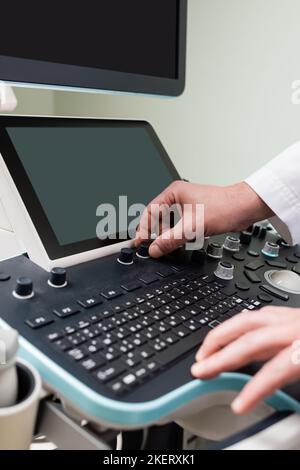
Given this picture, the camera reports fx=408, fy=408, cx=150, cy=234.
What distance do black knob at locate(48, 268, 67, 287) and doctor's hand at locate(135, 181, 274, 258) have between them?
0.51ft

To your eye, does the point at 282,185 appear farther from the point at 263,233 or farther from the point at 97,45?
the point at 97,45

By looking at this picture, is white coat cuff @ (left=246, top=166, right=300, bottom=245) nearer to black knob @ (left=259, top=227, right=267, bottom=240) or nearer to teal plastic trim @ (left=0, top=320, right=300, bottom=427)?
black knob @ (left=259, top=227, right=267, bottom=240)

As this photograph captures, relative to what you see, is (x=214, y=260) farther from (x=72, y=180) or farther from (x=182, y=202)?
(x=72, y=180)

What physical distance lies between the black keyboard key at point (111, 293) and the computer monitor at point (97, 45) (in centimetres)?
25

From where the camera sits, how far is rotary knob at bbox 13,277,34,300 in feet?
1.33

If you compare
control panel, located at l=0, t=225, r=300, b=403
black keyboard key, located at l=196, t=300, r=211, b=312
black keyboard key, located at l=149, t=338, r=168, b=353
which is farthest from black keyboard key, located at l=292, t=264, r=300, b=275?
black keyboard key, located at l=149, t=338, r=168, b=353

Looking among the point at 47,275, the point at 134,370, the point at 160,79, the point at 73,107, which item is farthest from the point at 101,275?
the point at 73,107

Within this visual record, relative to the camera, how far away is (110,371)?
1.04ft

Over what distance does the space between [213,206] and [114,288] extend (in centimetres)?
23

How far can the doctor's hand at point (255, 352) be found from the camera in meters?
0.32

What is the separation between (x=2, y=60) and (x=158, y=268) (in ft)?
0.98

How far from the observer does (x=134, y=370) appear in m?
0.32

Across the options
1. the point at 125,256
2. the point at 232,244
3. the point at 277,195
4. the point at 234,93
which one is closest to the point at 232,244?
the point at 232,244

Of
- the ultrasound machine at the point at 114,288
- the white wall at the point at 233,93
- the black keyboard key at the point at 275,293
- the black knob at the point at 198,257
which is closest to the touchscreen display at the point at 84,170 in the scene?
the ultrasound machine at the point at 114,288
